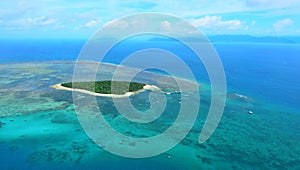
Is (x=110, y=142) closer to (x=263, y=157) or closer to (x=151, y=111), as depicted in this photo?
(x=151, y=111)

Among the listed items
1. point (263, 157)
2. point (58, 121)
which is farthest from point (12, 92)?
point (263, 157)

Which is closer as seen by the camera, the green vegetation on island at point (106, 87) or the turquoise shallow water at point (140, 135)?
the turquoise shallow water at point (140, 135)

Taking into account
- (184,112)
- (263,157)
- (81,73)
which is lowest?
(263,157)

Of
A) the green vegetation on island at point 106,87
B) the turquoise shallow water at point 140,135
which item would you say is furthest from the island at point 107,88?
the turquoise shallow water at point 140,135

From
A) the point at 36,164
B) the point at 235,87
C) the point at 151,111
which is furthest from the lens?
the point at 235,87

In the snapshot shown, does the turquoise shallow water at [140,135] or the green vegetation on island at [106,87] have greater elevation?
the green vegetation on island at [106,87]

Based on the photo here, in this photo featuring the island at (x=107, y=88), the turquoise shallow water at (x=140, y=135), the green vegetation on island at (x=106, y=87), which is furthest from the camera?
the green vegetation on island at (x=106, y=87)

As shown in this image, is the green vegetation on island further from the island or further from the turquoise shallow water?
the turquoise shallow water

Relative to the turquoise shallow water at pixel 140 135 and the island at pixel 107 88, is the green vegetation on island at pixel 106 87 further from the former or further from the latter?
the turquoise shallow water at pixel 140 135
